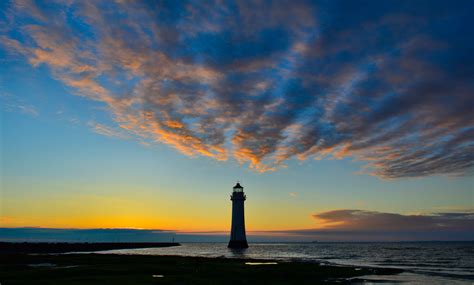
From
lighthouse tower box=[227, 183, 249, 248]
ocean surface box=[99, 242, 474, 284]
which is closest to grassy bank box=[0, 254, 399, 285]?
ocean surface box=[99, 242, 474, 284]

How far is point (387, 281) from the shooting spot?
1580 inches

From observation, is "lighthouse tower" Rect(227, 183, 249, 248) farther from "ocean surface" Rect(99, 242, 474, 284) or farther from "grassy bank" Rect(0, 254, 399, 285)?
"grassy bank" Rect(0, 254, 399, 285)

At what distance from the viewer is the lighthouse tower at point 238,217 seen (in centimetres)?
10812

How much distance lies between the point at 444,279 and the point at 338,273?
36.4 ft

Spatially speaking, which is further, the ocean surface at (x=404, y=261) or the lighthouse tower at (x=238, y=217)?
the lighthouse tower at (x=238, y=217)

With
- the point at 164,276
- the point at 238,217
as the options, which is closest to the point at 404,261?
the point at 238,217

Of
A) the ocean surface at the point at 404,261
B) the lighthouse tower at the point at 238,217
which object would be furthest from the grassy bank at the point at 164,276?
the lighthouse tower at the point at 238,217

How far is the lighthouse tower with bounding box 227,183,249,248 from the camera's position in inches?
4257

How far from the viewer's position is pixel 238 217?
10819cm

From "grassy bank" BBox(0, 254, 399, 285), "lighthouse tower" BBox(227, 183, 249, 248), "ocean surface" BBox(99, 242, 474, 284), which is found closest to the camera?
"grassy bank" BBox(0, 254, 399, 285)

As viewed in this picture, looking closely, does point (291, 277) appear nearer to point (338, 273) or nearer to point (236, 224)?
point (338, 273)

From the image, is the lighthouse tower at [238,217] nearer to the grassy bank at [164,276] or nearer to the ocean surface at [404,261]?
the ocean surface at [404,261]

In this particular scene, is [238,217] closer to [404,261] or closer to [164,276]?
[404,261]

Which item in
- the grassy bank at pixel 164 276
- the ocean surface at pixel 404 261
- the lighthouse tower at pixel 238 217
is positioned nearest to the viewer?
the grassy bank at pixel 164 276
